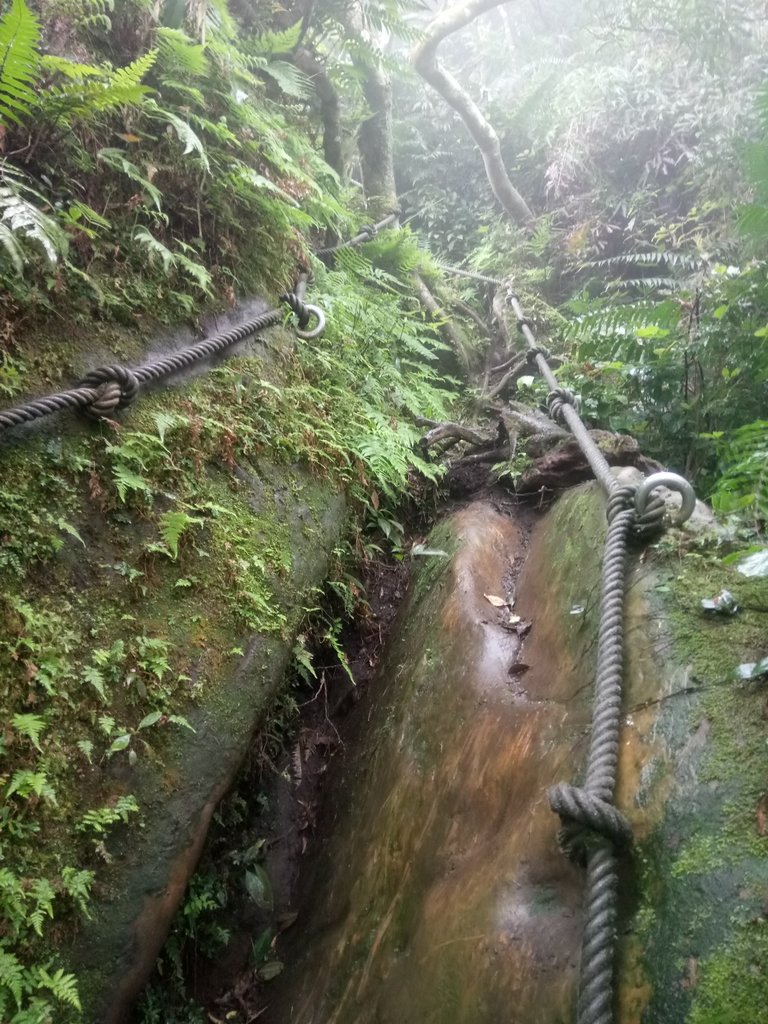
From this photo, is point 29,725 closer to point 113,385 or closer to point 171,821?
point 171,821

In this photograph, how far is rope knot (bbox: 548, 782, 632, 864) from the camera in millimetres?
1487

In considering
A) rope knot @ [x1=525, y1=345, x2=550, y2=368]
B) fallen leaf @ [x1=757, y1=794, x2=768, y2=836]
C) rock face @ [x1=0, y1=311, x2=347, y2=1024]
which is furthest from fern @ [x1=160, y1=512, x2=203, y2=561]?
rope knot @ [x1=525, y1=345, x2=550, y2=368]

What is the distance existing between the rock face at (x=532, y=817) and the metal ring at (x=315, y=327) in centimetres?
172

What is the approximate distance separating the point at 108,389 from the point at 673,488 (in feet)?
7.09

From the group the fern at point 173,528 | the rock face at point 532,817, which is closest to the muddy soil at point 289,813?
the rock face at point 532,817

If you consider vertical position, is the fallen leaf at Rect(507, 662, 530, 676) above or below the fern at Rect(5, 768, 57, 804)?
below

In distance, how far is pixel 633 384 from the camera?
397 centimetres

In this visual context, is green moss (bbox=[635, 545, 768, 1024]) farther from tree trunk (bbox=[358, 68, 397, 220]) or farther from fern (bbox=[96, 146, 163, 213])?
tree trunk (bbox=[358, 68, 397, 220])

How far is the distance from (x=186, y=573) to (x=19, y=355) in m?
1.05

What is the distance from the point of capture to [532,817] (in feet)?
6.08

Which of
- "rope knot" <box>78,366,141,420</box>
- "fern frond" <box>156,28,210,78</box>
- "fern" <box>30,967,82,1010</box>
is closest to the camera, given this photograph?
"fern" <box>30,967,82,1010</box>

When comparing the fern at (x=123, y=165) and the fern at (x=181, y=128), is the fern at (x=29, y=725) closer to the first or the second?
the fern at (x=123, y=165)

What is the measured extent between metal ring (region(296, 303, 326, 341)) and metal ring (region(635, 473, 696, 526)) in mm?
2267

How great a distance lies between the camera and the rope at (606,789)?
4.42 ft
